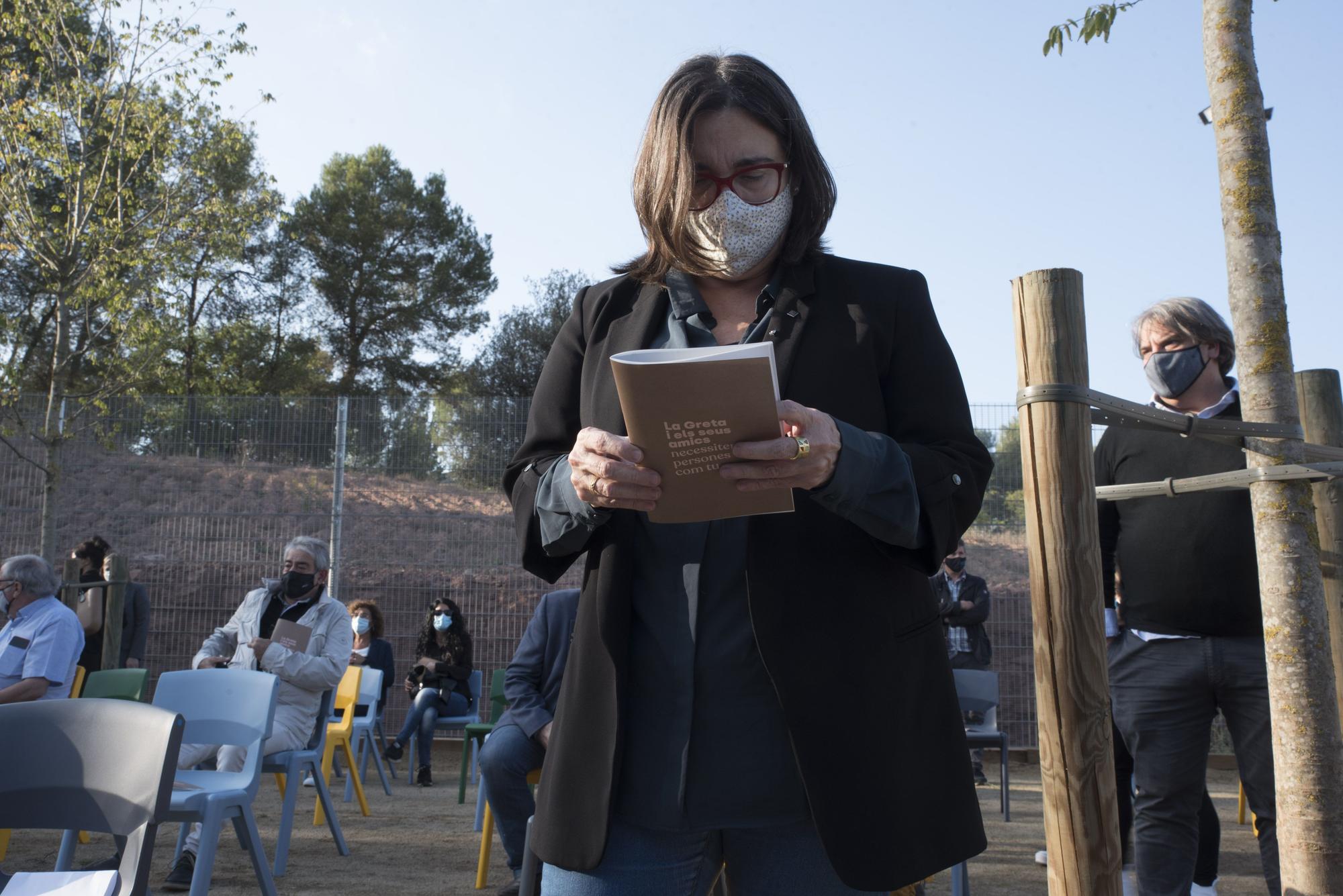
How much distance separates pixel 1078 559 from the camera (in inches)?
86.2

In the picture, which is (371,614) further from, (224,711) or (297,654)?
(224,711)

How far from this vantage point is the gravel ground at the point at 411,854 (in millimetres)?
5297

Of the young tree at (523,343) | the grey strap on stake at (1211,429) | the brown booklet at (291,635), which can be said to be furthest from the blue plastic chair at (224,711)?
the young tree at (523,343)

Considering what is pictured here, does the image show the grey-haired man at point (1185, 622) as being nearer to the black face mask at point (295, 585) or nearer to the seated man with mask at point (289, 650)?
the seated man with mask at point (289, 650)

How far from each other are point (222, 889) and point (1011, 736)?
6748 millimetres

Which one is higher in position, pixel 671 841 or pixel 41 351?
pixel 41 351

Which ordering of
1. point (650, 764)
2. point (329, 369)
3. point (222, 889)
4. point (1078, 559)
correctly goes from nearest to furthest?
point (650, 764)
point (1078, 559)
point (222, 889)
point (329, 369)

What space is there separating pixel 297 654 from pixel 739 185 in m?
4.93

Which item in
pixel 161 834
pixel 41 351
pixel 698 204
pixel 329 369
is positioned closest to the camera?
pixel 698 204

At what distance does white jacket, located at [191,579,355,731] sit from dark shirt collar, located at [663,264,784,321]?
4702 mm

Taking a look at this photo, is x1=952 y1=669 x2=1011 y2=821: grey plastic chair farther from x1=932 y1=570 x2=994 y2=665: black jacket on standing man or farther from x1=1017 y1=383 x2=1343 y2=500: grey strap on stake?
x1=1017 y1=383 x2=1343 y2=500: grey strap on stake

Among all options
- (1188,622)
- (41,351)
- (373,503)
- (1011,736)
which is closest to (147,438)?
(373,503)

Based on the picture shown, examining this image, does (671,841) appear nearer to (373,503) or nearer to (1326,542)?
(1326,542)

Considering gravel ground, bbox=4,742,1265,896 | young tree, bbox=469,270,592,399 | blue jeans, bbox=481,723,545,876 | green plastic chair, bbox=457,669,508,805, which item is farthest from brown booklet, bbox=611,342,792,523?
young tree, bbox=469,270,592,399
